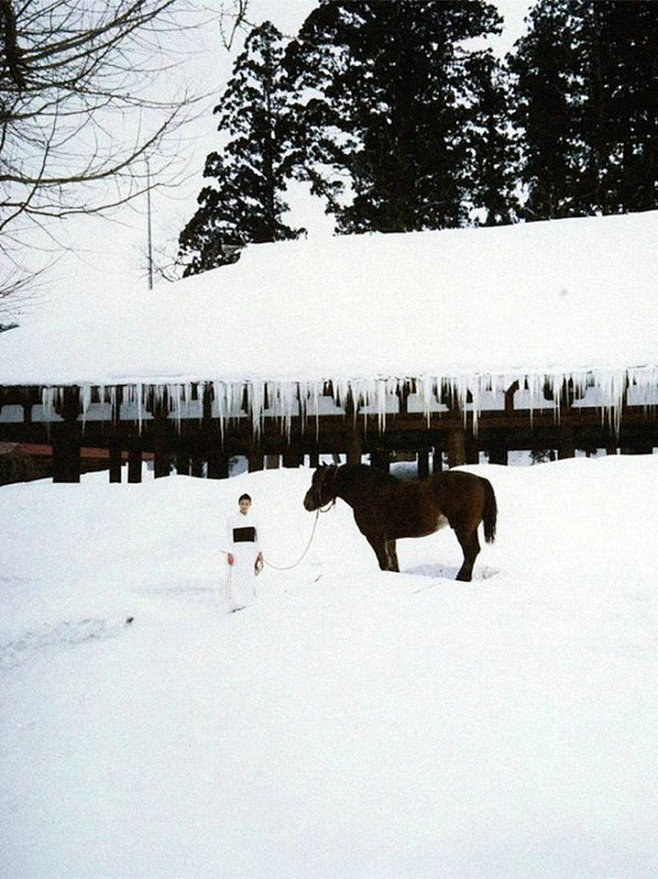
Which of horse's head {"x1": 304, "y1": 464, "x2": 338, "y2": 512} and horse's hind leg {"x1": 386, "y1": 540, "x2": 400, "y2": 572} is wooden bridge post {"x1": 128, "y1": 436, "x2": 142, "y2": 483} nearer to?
horse's head {"x1": 304, "y1": 464, "x2": 338, "y2": 512}

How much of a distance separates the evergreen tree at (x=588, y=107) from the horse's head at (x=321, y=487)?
60.1ft

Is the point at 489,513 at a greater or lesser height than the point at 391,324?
lesser

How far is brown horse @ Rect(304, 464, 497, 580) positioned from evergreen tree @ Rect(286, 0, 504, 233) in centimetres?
1652

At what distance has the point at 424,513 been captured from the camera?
730 centimetres

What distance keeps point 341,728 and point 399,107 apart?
2205cm

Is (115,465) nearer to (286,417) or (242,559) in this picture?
(286,417)

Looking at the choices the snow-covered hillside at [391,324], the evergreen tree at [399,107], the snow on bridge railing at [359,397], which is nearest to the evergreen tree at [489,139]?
the evergreen tree at [399,107]

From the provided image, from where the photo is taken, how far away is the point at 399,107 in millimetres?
21984

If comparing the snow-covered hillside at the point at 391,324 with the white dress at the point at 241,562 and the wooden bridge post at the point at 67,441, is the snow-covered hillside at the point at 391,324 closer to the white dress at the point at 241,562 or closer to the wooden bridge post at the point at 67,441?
the wooden bridge post at the point at 67,441

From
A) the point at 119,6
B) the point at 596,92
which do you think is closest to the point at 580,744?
the point at 119,6

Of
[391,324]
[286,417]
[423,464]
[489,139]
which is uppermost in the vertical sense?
[489,139]

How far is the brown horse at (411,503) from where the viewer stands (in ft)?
23.8

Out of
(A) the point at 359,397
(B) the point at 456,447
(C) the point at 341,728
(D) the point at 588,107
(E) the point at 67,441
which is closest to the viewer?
(C) the point at 341,728

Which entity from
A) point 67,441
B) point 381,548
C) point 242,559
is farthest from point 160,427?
point 381,548
